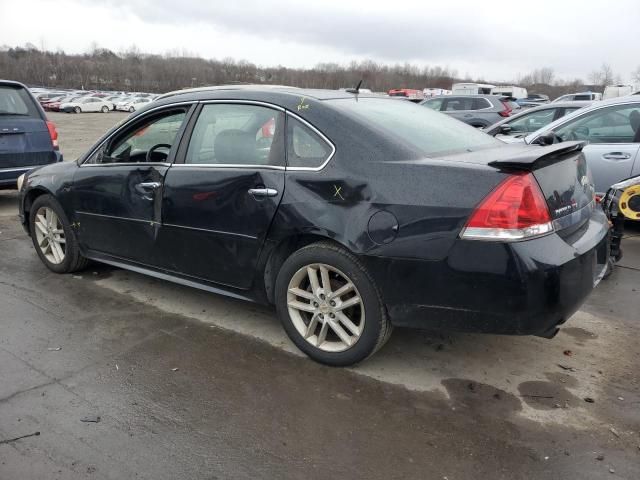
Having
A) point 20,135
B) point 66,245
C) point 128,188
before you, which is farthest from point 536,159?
point 20,135

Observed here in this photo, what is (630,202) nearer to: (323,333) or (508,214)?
(508,214)

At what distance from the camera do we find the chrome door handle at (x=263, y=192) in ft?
11.0

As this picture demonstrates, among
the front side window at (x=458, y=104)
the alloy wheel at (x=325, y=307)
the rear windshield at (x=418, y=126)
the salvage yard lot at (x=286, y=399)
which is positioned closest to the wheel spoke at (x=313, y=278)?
the alloy wheel at (x=325, y=307)

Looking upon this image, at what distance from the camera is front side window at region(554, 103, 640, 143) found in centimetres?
634

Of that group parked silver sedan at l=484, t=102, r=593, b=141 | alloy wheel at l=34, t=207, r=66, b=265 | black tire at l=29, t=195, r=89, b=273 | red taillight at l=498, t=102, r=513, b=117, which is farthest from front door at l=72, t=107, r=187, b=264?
red taillight at l=498, t=102, r=513, b=117

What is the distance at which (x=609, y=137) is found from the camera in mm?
6520

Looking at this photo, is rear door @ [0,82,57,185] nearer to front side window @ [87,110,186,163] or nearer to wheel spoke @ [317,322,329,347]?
front side window @ [87,110,186,163]

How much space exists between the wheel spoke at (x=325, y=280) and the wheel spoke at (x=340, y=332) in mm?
186

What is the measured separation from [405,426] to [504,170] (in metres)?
1.37

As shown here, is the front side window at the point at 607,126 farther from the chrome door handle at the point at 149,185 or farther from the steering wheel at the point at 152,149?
the chrome door handle at the point at 149,185

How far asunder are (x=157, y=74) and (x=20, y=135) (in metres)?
114

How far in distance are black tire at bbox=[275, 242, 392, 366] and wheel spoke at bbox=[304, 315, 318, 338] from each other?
0.13ft

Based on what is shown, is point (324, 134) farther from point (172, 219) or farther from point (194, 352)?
point (194, 352)

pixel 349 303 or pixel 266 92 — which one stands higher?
pixel 266 92
